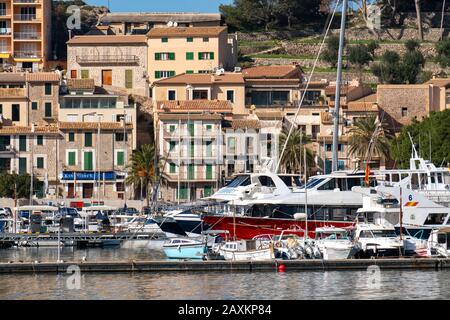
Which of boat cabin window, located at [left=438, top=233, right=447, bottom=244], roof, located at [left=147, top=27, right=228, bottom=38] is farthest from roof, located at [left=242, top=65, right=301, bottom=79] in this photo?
boat cabin window, located at [left=438, top=233, right=447, bottom=244]

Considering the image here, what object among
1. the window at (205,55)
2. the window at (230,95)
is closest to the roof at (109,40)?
the window at (205,55)

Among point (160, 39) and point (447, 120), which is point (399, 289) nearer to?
point (447, 120)

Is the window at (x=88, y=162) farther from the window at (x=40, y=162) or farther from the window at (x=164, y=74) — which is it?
the window at (x=164, y=74)

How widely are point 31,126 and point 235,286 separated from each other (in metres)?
52.2

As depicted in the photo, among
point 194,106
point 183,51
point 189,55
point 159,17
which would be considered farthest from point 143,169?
point 159,17

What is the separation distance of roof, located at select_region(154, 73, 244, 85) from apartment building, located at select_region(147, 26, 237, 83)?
3672 mm

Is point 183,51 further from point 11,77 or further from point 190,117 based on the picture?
point 190,117

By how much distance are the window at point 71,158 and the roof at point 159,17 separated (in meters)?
27.5

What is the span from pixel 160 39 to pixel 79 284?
206 feet

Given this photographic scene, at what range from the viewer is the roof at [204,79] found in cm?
11275

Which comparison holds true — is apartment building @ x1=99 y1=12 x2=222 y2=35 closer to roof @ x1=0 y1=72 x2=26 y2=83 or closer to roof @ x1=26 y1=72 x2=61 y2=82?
roof @ x1=0 y1=72 x2=26 y2=83

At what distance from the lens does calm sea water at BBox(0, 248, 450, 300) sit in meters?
52.9

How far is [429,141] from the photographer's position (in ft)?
312

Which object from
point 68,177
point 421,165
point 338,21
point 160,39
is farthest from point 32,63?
point 421,165
